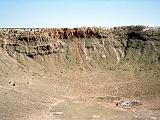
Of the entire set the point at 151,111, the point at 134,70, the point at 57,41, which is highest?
the point at 57,41

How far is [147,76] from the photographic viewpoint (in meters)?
65.1

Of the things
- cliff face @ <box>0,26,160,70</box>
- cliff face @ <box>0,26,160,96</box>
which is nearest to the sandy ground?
cliff face @ <box>0,26,160,96</box>

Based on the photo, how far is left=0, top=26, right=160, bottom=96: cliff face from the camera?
6719cm

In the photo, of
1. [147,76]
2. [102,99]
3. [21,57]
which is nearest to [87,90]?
[102,99]

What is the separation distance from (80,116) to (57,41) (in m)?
36.8

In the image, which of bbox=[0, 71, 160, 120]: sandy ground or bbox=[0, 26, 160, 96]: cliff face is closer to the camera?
bbox=[0, 71, 160, 120]: sandy ground

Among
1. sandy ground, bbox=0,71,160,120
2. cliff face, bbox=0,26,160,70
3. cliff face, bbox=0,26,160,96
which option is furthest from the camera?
cliff face, bbox=0,26,160,70

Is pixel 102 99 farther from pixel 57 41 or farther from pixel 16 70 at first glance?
pixel 57 41

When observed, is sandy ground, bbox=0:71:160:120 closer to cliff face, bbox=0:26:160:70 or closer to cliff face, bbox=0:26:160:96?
cliff face, bbox=0:26:160:96

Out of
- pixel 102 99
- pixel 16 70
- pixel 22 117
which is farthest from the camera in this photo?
pixel 16 70

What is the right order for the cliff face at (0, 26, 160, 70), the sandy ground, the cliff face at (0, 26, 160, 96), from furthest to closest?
the cliff face at (0, 26, 160, 70) < the cliff face at (0, 26, 160, 96) < the sandy ground

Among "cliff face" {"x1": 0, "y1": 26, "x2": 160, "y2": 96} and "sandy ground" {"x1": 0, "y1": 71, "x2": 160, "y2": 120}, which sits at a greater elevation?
"cliff face" {"x1": 0, "y1": 26, "x2": 160, "y2": 96}

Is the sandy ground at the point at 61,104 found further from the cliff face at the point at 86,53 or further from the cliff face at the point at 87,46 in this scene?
the cliff face at the point at 87,46

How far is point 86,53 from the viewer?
3061 inches
